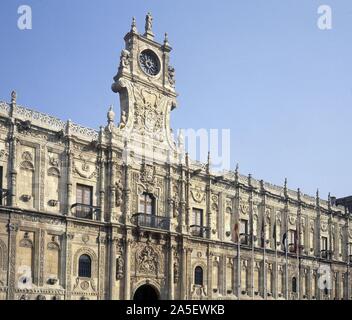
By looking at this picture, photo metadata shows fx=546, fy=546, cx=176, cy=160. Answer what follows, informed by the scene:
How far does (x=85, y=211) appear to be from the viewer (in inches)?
1358

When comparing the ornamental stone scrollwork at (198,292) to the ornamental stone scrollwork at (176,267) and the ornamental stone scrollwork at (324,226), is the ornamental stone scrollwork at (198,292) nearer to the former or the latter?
the ornamental stone scrollwork at (176,267)

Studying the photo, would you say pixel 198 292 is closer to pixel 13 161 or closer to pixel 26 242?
pixel 26 242

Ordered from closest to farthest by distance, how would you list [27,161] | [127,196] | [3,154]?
[3,154]
[27,161]
[127,196]

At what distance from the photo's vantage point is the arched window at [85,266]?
33688 mm

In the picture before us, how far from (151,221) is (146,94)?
9.28 metres

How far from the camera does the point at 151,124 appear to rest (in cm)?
3966

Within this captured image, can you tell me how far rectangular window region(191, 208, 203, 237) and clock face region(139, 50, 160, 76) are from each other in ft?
35.9

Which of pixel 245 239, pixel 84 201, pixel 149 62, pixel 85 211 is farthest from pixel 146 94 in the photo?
pixel 245 239

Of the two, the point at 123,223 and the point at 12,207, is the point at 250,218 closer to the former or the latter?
the point at 123,223

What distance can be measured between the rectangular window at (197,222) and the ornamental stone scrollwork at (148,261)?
169 inches

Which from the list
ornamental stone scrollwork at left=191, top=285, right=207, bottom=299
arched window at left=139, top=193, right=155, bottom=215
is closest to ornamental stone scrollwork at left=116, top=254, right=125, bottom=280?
arched window at left=139, top=193, right=155, bottom=215

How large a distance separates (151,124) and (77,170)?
752 centimetres

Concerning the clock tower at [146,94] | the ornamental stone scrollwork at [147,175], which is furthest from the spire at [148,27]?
the ornamental stone scrollwork at [147,175]
